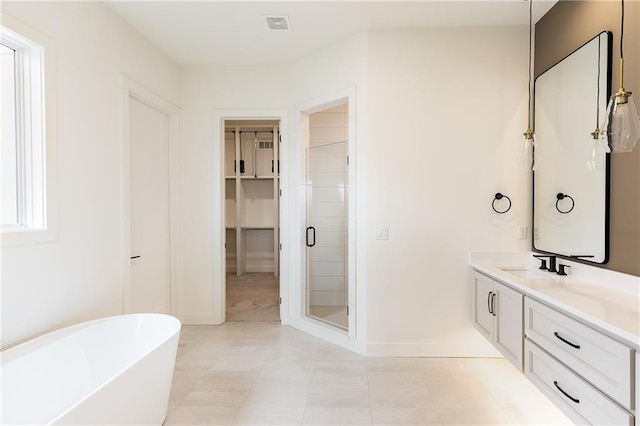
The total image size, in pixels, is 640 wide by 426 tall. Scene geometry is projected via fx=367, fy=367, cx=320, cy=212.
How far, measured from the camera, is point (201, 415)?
234 cm

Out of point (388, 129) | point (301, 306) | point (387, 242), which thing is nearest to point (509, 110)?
point (388, 129)

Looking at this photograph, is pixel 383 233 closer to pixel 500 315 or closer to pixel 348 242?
pixel 348 242

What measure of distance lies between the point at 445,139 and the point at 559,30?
1127 millimetres

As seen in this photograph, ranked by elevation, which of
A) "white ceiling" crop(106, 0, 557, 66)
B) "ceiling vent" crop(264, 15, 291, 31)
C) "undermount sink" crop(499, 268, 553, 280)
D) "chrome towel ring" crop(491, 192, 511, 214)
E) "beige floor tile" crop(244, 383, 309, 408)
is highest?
"white ceiling" crop(106, 0, 557, 66)

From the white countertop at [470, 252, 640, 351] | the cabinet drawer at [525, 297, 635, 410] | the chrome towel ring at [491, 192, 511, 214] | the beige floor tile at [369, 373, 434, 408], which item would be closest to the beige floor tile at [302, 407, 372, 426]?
the beige floor tile at [369, 373, 434, 408]

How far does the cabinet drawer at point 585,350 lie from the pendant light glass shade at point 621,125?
0.92 metres

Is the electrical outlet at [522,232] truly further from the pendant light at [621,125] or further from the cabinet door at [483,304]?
the pendant light at [621,125]

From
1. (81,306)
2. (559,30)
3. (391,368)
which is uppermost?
(559,30)

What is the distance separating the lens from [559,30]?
2807mm

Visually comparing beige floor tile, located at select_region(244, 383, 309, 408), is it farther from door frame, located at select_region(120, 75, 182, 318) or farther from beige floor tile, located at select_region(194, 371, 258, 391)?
door frame, located at select_region(120, 75, 182, 318)

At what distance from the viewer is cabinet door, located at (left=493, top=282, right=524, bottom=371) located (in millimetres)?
2338

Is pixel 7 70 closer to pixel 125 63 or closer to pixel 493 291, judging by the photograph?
pixel 125 63

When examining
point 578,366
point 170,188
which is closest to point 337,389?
point 578,366

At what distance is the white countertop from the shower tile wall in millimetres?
1348
